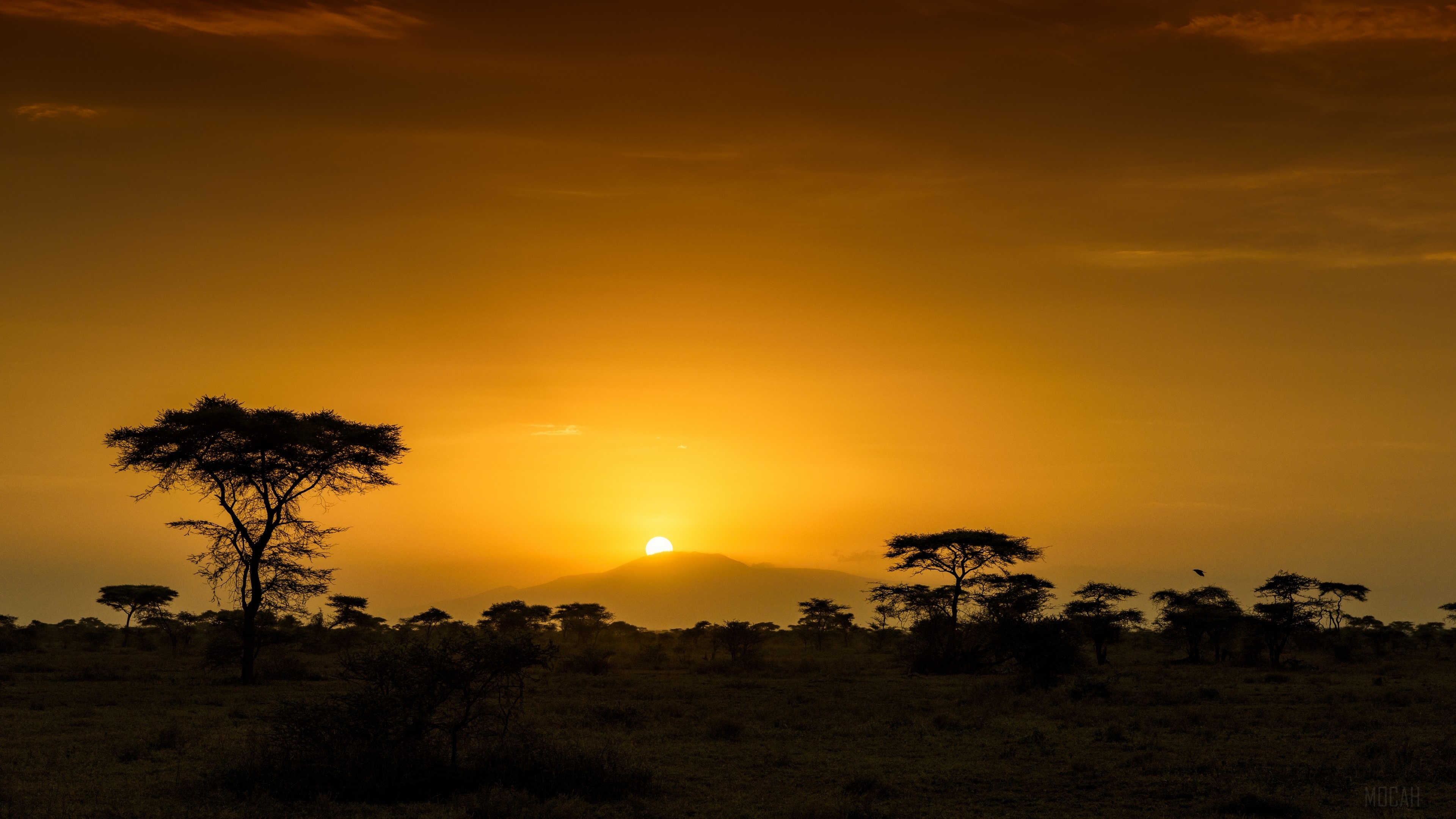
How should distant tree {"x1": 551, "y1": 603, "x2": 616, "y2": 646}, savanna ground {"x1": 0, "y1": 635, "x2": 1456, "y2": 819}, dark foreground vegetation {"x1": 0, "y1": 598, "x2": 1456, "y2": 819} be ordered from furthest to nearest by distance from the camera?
distant tree {"x1": 551, "y1": 603, "x2": 616, "y2": 646}
dark foreground vegetation {"x1": 0, "y1": 598, "x2": 1456, "y2": 819}
savanna ground {"x1": 0, "y1": 635, "x2": 1456, "y2": 819}

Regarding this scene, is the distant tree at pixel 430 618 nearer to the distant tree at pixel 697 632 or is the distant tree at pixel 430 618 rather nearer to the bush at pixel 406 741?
the distant tree at pixel 697 632

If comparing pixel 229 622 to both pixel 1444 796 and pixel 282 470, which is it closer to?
pixel 282 470

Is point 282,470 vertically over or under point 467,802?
over

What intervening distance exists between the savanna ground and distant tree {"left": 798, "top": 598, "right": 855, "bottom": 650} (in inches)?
2093

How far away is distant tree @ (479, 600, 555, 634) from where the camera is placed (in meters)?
78.6

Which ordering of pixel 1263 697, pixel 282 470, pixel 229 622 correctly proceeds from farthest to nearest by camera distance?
pixel 229 622 < pixel 282 470 < pixel 1263 697

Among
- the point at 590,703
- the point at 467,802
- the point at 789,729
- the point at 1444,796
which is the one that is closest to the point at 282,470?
the point at 590,703

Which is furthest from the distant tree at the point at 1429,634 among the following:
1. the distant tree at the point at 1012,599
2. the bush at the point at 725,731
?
the bush at the point at 725,731

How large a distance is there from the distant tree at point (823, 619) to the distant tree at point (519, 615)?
24.5 metres

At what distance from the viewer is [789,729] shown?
24.4 m

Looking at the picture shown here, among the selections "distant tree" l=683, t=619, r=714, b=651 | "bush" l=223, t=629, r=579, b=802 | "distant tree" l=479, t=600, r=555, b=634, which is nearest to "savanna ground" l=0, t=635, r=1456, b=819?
"bush" l=223, t=629, r=579, b=802

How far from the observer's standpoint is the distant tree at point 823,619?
298 feet

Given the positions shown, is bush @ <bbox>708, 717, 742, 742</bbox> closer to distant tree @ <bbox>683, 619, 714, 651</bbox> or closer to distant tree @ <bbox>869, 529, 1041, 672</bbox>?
distant tree @ <bbox>869, 529, 1041, 672</bbox>

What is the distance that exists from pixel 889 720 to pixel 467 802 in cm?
1396
